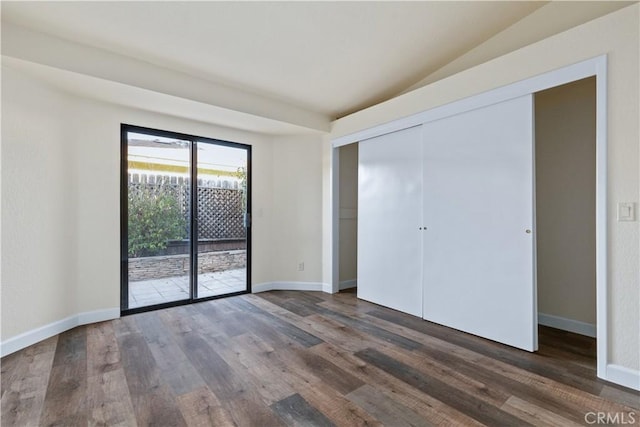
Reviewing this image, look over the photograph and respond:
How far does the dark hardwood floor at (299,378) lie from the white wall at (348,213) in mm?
1570

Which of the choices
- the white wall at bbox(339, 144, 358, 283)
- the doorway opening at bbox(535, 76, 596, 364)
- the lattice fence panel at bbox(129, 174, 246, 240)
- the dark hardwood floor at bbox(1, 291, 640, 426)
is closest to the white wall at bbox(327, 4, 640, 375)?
the dark hardwood floor at bbox(1, 291, 640, 426)

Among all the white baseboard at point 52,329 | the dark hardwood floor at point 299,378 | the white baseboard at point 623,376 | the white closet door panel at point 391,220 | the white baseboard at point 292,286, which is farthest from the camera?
the white baseboard at point 292,286

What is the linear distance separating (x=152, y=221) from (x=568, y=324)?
4597 mm

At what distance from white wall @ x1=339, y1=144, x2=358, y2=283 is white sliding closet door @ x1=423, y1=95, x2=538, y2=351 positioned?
1606 mm

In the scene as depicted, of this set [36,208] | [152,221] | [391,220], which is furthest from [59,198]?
[391,220]

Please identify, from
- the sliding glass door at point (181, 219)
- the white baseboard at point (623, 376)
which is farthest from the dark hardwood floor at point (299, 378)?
the sliding glass door at point (181, 219)

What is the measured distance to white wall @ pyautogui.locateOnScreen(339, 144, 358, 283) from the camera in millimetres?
4484

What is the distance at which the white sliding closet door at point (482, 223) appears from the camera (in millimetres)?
2371

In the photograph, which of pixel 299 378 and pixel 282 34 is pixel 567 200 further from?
pixel 282 34

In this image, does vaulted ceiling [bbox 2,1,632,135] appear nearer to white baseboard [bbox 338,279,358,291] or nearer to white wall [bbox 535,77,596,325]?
white wall [bbox 535,77,596,325]

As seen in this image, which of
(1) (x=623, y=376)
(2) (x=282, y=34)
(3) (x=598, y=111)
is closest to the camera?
(1) (x=623, y=376)

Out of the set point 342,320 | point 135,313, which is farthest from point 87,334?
point 342,320

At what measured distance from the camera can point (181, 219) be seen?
3619mm

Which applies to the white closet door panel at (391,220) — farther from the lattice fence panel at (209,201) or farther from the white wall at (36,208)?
the white wall at (36,208)
